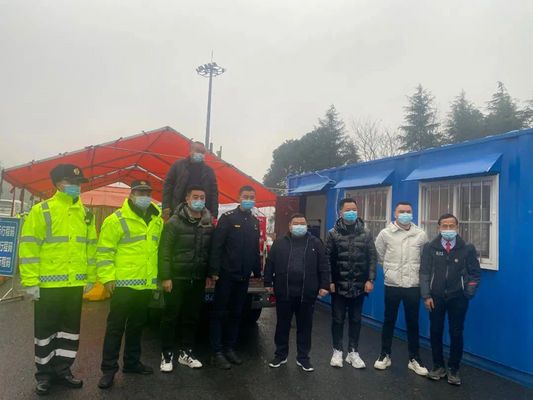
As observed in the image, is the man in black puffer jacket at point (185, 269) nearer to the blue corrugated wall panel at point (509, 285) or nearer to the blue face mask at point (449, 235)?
the blue face mask at point (449, 235)

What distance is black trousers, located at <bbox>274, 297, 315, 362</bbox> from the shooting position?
4.55 meters

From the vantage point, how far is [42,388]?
363cm

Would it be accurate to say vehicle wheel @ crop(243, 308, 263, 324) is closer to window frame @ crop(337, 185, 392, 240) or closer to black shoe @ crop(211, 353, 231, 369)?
black shoe @ crop(211, 353, 231, 369)

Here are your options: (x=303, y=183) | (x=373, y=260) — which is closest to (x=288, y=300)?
(x=373, y=260)

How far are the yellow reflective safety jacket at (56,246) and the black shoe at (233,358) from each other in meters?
1.83

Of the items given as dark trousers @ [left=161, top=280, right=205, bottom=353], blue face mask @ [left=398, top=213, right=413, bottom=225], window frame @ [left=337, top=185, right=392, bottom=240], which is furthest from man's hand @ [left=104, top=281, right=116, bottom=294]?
window frame @ [left=337, top=185, right=392, bottom=240]

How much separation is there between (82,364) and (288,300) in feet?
8.22

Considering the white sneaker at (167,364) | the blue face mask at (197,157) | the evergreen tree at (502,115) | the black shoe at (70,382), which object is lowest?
the black shoe at (70,382)

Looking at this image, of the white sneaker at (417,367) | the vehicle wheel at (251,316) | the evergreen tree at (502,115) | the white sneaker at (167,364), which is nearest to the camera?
the white sneaker at (167,364)

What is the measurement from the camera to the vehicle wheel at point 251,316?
6410mm

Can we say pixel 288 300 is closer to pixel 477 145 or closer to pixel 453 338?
pixel 453 338

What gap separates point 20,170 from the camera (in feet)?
26.5

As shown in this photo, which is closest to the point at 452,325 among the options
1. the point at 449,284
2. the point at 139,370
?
the point at 449,284

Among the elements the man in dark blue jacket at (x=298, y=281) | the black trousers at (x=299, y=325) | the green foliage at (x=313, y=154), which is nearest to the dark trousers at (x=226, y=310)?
the man in dark blue jacket at (x=298, y=281)
